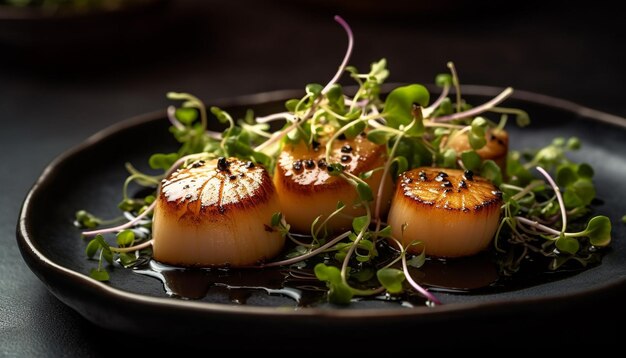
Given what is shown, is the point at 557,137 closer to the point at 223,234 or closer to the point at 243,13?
the point at 223,234

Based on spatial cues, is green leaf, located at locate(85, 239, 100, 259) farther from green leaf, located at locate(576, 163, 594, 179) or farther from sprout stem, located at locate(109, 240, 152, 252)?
green leaf, located at locate(576, 163, 594, 179)

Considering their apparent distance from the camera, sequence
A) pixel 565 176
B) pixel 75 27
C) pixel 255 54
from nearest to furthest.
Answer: pixel 565 176
pixel 75 27
pixel 255 54

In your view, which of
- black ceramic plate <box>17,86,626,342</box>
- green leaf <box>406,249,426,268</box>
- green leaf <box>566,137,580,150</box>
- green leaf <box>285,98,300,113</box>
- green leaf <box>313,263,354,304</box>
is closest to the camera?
black ceramic plate <box>17,86,626,342</box>

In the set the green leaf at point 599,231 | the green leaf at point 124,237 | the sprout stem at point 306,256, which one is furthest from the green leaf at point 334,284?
the green leaf at point 599,231

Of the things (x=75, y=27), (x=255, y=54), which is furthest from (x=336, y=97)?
(x=255, y=54)

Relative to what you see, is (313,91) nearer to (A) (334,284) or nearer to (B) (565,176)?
(A) (334,284)

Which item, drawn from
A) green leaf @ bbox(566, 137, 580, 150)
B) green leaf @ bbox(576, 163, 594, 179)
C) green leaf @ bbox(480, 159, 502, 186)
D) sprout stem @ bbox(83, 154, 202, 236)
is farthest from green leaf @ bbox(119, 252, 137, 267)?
green leaf @ bbox(566, 137, 580, 150)

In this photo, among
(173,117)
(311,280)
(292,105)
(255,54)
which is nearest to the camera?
(311,280)

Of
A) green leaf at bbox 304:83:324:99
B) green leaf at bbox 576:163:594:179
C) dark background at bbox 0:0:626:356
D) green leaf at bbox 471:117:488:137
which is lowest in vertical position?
dark background at bbox 0:0:626:356
